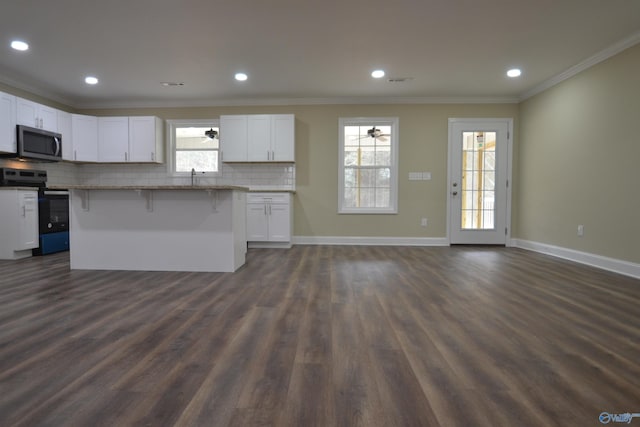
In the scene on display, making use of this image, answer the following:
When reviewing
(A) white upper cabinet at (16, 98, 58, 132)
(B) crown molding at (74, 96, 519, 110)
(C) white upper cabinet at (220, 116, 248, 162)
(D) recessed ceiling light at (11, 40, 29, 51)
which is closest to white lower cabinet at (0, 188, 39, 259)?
(A) white upper cabinet at (16, 98, 58, 132)

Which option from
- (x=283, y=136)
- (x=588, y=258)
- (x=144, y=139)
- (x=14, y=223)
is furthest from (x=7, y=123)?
(x=588, y=258)

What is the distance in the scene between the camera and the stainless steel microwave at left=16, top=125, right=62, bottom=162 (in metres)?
4.59

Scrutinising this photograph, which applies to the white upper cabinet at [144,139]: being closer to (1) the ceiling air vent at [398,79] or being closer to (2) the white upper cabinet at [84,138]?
(2) the white upper cabinet at [84,138]

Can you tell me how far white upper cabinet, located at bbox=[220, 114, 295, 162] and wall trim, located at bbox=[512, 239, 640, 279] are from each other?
4.16 metres

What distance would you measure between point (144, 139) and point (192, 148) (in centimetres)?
80

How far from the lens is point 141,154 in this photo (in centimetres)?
576

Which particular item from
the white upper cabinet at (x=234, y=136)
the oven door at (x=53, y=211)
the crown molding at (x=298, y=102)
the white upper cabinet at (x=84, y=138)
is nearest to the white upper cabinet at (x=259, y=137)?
the white upper cabinet at (x=234, y=136)

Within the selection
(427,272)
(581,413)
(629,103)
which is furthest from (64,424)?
(629,103)

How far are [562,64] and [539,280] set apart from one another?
294 centimetres

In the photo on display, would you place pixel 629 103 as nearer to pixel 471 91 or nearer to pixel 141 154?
pixel 471 91

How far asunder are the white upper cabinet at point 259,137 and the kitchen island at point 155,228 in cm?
201

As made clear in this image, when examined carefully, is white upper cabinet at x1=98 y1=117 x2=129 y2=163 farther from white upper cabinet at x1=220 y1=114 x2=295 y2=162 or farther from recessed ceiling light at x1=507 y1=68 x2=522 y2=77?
recessed ceiling light at x1=507 y1=68 x2=522 y2=77

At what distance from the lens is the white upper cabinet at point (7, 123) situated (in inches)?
172

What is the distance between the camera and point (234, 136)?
18.4 ft
